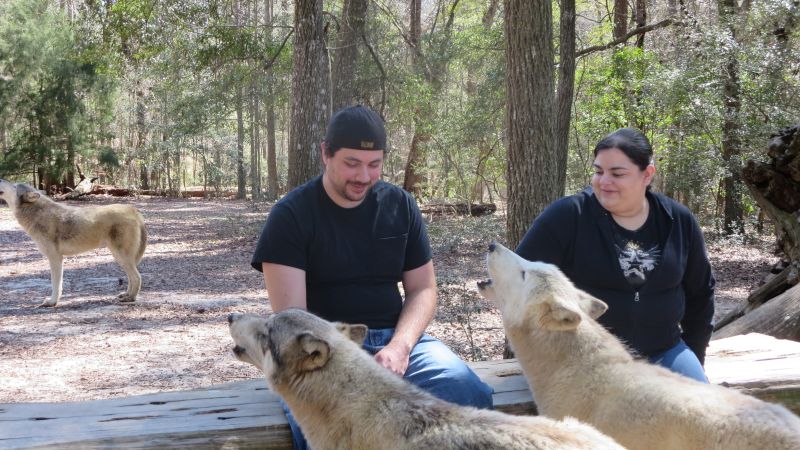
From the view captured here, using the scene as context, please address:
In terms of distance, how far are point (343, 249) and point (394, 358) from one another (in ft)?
2.43

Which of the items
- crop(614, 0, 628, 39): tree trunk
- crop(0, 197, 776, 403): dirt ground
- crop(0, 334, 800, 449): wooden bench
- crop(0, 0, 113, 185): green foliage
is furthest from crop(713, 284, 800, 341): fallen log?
crop(0, 0, 113, 185): green foliage

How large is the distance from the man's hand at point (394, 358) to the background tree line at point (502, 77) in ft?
10.7

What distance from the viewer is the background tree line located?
23.2 ft

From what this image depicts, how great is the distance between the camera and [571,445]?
265 centimetres

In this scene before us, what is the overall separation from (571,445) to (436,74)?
62.3 feet

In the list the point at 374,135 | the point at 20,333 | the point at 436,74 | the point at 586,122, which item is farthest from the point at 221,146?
the point at 374,135

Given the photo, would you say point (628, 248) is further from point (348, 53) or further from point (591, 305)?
point (348, 53)

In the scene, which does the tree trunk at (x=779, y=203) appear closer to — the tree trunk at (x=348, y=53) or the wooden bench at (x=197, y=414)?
the wooden bench at (x=197, y=414)

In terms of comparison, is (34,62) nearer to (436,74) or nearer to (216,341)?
(436,74)

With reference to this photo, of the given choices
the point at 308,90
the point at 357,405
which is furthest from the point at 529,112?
the point at 308,90

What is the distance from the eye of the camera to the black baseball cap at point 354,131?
409 centimetres

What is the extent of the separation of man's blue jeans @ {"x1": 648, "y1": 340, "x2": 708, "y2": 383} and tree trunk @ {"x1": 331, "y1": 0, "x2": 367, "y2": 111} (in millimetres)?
13532

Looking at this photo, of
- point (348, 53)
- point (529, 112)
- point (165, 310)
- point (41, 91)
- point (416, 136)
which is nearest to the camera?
point (529, 112)

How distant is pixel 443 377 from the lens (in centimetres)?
403
